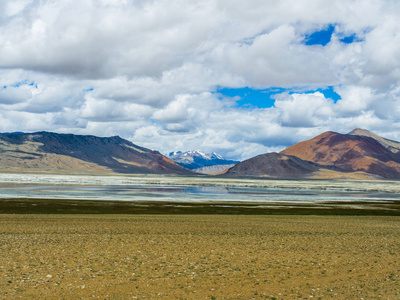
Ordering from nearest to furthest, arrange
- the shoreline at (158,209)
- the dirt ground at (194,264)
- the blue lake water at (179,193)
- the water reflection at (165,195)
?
the dirt ground at (194,264)
the shoreline at (158,209)
the water reflection at (165,195)
the blue lake water at (179,193)

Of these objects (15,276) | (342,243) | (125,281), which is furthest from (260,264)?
(15,276)

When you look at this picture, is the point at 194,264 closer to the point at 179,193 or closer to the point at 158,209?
the point at 158,209

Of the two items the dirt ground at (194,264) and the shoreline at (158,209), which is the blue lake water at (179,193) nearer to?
the shoreline at (158,209)

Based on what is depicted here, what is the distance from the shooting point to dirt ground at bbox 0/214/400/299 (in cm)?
1236

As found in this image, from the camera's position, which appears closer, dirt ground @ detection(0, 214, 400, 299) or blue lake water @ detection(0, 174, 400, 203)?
dirt ground @ detection(0, 214, 400, 299)

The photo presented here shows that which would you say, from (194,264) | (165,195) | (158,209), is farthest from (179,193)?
(194,264)

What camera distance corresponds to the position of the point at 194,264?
51.5 ft

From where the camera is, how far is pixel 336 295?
39.7ft

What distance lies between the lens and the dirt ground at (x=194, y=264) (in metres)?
12.4

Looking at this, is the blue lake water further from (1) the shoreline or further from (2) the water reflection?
(1) the shoreline

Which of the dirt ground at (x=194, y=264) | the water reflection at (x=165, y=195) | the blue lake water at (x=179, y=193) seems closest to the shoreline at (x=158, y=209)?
the blue lake water at (x=179, y=193)

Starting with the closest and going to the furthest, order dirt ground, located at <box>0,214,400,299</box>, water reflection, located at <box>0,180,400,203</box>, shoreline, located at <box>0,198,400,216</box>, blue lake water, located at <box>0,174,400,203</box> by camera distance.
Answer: dirt ground, located at <box>0,214,400,299</box>, shoreline, located at <box>0,198,400,216</box>, water reflection, located at <box>0,180,400,203</box>, blue lake water, located at <box>0,174,400,203</box>

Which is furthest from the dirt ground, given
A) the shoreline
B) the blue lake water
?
the blue lake water

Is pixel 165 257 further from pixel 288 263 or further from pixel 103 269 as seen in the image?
pixel 288 263
